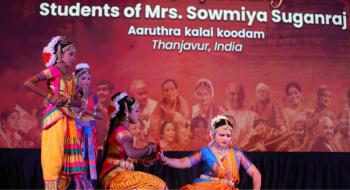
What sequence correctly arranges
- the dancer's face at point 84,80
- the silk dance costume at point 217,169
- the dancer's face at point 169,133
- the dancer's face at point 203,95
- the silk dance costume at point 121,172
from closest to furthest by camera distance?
the silk dance costume at point 121,172, the silk dance costume at point 217,169, the dancer's face at point 84,80, the dancer's face at point 169,133, the dancer's face at point 203,95

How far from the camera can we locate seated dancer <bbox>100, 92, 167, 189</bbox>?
8.78ft

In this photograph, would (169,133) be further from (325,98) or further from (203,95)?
(325,98)

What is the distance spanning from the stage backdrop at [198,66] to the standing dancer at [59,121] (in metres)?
1.92

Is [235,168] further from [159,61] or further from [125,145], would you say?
[159,61]

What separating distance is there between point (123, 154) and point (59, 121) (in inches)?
18.4

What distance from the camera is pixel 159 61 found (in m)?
4.82

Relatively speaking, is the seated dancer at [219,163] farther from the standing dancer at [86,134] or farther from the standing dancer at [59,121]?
the standing dancer at [59,121]

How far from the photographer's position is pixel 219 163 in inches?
117

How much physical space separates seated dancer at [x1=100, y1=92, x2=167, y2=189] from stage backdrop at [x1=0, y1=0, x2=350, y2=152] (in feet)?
5.55

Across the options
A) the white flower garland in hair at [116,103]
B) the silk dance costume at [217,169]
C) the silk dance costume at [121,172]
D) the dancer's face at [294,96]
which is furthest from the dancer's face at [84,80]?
the dancer's face at [294,96]

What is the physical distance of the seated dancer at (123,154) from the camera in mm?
2676

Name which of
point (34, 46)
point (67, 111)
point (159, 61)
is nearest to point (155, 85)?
point (159, 61)

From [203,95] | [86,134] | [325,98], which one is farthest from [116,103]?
[325,98]

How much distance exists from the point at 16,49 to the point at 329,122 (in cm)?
341
